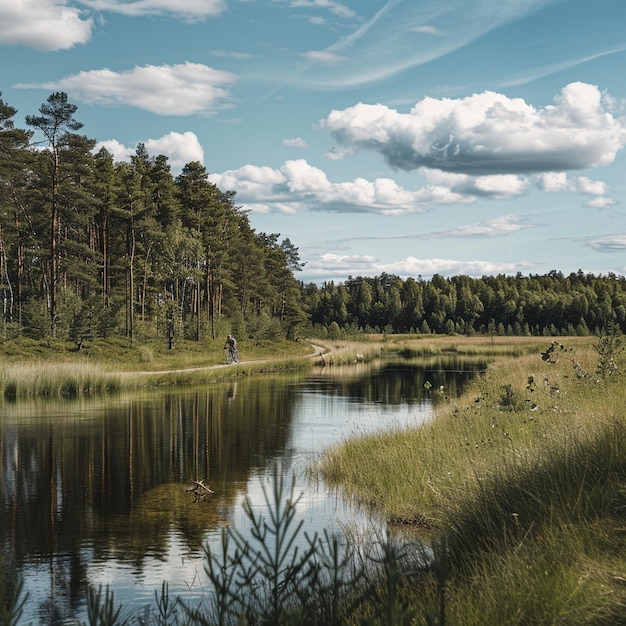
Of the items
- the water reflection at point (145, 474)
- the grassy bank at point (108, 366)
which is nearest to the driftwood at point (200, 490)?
the water reflection at point (145, 474)

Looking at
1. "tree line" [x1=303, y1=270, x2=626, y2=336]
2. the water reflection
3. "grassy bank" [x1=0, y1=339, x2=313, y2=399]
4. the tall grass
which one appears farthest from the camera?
"tree line" [x1=303, y1=270, x2=626, y2=336]

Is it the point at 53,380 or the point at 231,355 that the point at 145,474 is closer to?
the point at 53,380

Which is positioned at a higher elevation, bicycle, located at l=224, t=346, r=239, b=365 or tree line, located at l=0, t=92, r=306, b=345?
tree line, located at l=0, t=92, r=306, b=345

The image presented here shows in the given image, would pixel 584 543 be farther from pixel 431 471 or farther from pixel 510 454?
pixel 431 471

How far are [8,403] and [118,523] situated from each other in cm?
1883

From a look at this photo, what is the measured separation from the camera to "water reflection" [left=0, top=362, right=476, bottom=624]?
401 inches

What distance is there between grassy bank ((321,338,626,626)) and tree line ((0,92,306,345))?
3480 centimetres

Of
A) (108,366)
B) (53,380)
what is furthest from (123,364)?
(53,380)

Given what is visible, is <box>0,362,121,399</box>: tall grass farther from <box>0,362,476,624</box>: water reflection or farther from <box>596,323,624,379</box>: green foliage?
<box>596,323,624,379</box>: green foliage

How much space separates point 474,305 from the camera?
156 m

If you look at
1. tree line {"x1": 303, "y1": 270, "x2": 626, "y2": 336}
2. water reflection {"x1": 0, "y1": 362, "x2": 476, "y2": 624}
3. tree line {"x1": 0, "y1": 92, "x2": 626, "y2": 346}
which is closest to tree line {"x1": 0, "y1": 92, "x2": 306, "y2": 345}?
tree line {"x1": 0, "y1": 92, "x2": 626, "y2": 346}

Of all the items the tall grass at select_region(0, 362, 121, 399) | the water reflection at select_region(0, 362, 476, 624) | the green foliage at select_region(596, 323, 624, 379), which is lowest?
the water reflection at select_region(0, 362, 476, 624)

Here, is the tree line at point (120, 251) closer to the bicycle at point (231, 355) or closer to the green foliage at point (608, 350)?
the green foliage at point (608, 350)

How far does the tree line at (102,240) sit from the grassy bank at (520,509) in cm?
3480
